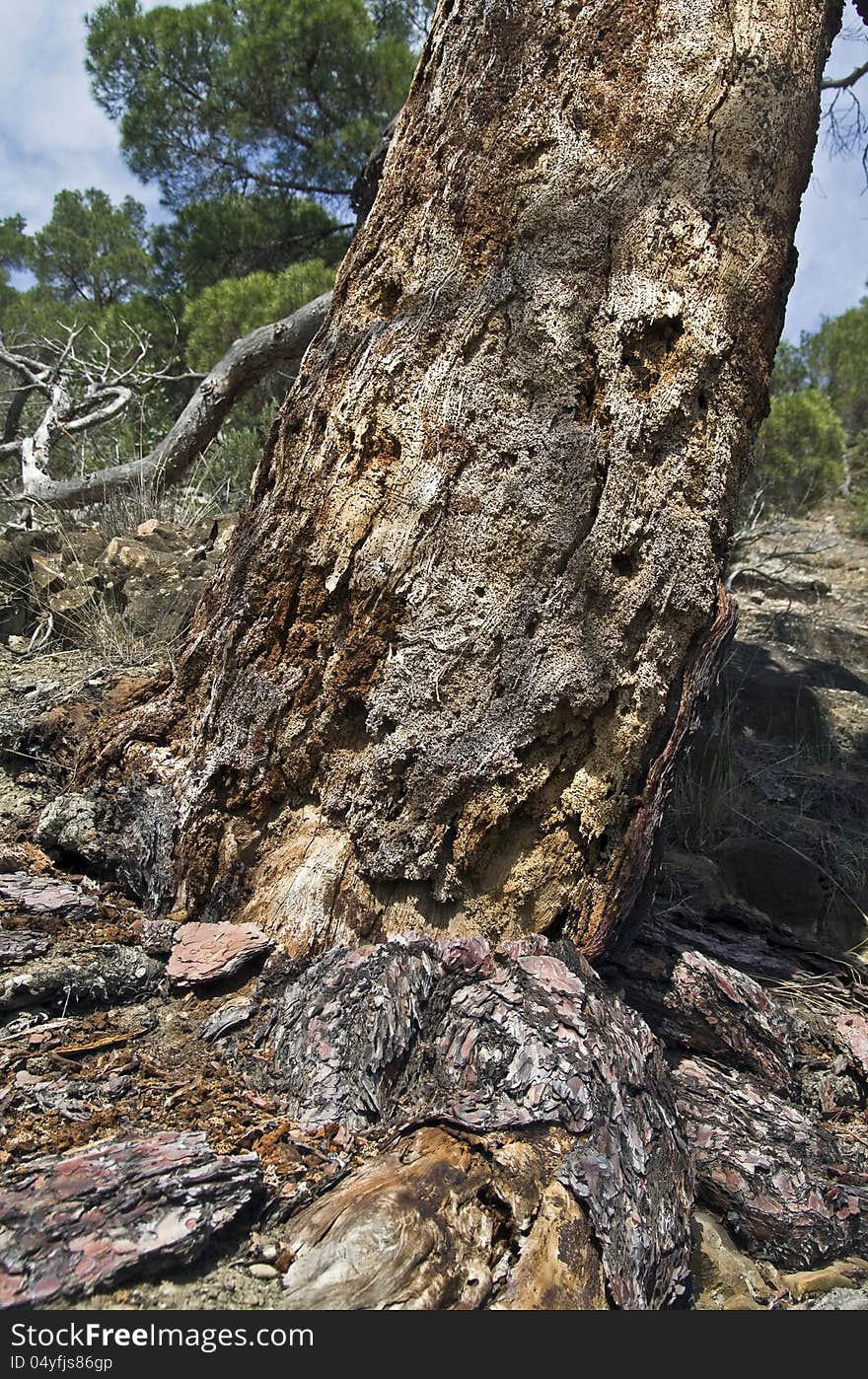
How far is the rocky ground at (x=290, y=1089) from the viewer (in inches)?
52.2

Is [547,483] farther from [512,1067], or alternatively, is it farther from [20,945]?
[20,945]

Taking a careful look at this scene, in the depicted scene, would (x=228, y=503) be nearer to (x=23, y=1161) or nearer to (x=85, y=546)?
(x=85, y=546)

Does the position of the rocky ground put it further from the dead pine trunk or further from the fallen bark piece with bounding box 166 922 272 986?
the dead pine trunk

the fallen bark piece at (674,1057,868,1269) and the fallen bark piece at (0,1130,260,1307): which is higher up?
the fallen bark piece at (674,1057,868,1269)

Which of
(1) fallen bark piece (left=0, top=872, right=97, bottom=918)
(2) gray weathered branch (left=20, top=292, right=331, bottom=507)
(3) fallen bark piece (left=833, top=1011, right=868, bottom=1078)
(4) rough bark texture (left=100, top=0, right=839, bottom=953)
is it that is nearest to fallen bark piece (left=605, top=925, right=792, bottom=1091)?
(3) fallen bark piece (left=833, top=1011, right=868, bottom=1078)

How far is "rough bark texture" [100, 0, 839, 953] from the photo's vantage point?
188cm

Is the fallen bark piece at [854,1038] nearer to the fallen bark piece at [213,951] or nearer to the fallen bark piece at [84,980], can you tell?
the fallen bark piece at [213,951]

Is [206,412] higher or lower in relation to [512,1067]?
higher

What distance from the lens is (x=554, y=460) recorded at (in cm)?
189

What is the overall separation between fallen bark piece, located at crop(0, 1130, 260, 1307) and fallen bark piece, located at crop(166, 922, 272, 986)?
47cm

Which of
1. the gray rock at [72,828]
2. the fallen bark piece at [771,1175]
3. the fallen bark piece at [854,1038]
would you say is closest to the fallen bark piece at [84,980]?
the gray rock at [72,828]

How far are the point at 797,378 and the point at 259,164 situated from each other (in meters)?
6.47

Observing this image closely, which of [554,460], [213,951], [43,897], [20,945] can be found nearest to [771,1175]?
[213,951]

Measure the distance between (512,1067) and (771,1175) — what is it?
0.60 metres
